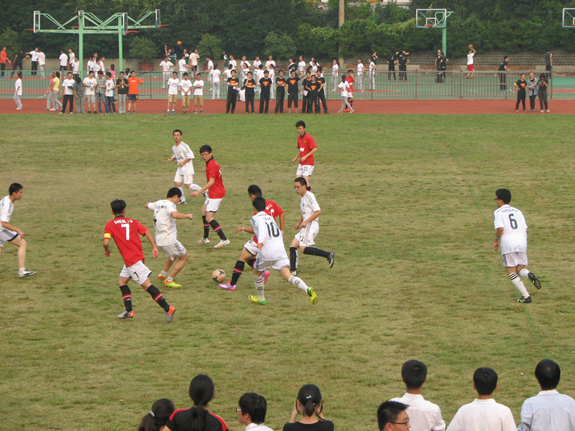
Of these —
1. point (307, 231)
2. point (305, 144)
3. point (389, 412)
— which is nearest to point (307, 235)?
point (307, 231)

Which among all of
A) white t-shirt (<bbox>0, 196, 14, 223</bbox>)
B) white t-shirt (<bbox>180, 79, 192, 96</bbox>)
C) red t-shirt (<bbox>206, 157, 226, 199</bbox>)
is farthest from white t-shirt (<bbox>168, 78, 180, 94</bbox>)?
white t-shirt (<bbox>0, 196, 14, 223</bbox>)

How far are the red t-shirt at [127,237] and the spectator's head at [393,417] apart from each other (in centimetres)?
574

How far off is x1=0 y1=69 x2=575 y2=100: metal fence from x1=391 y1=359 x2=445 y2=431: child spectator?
3432 cm

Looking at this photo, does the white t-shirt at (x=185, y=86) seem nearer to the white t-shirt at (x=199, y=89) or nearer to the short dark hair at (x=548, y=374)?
the white t-shirt at (x=199, y=89)

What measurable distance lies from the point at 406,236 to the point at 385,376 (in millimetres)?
6855

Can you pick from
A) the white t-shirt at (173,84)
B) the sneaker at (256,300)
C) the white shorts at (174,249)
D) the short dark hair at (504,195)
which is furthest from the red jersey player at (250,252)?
the white t-shirt at (173,84)

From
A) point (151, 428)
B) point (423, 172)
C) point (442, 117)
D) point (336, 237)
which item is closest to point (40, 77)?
point (442, 117)

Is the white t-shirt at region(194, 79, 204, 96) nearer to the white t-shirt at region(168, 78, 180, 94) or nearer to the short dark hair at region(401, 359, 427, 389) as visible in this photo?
the white t-shirt at region(168, 78, 180, 94)

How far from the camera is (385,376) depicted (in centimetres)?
843

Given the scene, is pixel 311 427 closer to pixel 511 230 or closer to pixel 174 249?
pixel 511 230

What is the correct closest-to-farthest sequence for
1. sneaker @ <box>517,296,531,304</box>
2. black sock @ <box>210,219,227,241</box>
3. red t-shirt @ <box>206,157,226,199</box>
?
sneaker @ <box>517,296,531,304</box> < red t-shirt @ <box>206,157,226,199</box> < black sock @ <box>210,219,227,241</box>

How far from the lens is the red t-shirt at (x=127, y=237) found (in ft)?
32.9

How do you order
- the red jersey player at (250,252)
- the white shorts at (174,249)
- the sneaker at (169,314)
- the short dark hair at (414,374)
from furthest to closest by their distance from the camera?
the white shorts at (174,249), the red jersey player at (250,252), the sneaker at (169,314), the short dark hair at (414,374)

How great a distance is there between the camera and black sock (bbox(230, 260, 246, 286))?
11598 millimetres
